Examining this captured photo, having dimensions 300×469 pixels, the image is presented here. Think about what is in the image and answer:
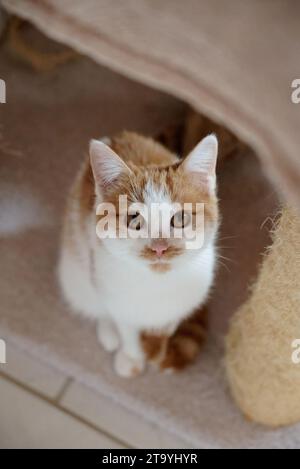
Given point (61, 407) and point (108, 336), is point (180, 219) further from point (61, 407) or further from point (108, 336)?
point (61, 407)

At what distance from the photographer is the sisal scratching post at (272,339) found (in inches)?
35.0

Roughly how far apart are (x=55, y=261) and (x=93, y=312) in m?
0.21

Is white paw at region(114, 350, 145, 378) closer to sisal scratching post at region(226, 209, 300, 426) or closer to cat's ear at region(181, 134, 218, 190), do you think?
sisal scratching post at region(226, 209, 300, 426)

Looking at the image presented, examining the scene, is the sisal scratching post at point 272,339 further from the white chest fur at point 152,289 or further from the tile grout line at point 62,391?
the tile grout line at point 62,391

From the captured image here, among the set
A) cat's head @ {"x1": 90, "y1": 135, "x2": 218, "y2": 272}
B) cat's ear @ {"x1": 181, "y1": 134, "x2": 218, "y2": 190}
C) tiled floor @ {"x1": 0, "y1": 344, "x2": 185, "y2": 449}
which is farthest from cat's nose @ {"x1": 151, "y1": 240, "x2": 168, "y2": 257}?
tiled floor @ {"x1": 0, "y1": 344, "x2": 185, "y2": 449}

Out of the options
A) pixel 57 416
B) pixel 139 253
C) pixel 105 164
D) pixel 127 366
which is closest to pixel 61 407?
pixel 57 416

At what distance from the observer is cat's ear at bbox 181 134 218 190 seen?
0.83m

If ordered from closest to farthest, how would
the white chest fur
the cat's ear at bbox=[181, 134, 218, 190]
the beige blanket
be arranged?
the beige blanket, the cat's ear at bbox=[181, 134, 218, 190], the white chest fur

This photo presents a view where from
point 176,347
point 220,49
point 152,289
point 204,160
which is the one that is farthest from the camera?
point 176,347

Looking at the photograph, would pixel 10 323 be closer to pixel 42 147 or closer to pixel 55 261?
pixel 55 261

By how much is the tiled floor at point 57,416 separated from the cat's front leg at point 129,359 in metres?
0.09

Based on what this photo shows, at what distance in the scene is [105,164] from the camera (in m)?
0.90

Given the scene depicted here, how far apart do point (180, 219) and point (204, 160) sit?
107 millimetres
